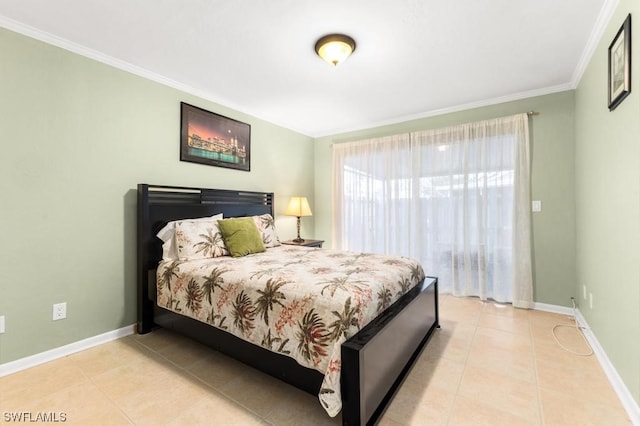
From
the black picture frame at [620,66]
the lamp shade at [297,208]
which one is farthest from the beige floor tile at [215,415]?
the black picture frame at [620,66]

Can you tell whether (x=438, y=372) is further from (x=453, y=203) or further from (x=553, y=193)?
(x=553, y=193)

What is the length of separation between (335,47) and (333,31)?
11 cm

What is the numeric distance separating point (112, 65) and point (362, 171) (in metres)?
3.19

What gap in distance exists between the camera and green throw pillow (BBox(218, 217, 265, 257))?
9.07 ft

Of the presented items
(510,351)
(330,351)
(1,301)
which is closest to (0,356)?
(1,301)

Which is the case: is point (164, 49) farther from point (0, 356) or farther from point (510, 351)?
point (510, 351)

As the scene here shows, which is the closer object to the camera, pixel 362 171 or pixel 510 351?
pixel 510 351

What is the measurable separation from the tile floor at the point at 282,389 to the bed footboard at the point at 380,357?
10 centimetres

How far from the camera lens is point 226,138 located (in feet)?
11.5

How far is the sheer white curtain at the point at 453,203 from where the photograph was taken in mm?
3246

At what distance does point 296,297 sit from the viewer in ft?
5.32

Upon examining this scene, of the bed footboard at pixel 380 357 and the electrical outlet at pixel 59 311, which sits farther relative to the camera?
the electrical outlet at pixel 59 311

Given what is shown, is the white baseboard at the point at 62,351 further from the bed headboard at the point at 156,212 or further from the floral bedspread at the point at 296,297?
the floral bedspread at the point at 296,297

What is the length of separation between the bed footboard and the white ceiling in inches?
78.9
